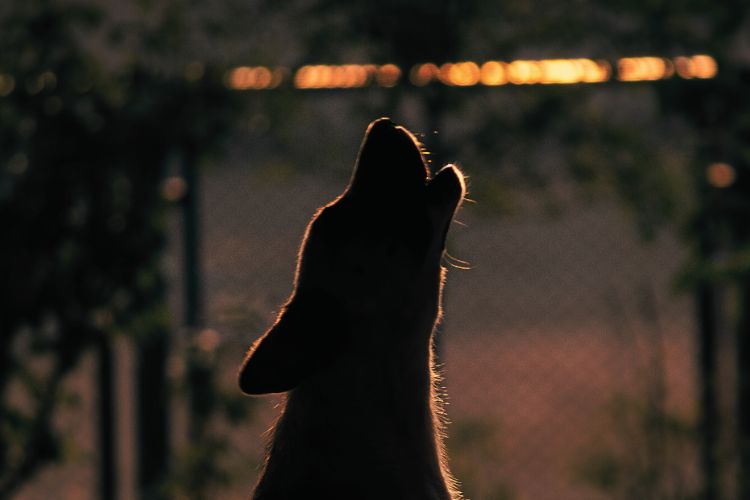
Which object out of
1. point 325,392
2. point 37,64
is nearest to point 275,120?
point 37,64

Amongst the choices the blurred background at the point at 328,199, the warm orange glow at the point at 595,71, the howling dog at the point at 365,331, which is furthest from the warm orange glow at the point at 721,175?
the howling dog at the point at 365,331

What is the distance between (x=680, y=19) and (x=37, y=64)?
2149 millimetres

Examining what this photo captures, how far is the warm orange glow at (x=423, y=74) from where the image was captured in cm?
388

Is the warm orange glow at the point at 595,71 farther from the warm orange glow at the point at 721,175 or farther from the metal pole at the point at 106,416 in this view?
the metal pole at the point at 106,416

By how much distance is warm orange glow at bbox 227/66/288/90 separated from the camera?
3.97 m

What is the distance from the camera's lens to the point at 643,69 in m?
3.80

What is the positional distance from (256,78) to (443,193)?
2.75m

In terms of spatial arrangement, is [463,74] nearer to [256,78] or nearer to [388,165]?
[256,78]

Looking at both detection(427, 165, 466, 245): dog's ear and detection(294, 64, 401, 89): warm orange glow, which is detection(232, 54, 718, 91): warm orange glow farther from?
detection(427, 165, 466, 245): dog's ear

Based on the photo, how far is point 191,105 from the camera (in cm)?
385

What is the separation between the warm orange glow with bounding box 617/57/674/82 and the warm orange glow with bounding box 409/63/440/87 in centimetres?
61

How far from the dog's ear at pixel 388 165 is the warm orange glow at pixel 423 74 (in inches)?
102

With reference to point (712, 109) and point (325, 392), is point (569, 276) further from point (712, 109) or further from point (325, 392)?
point (325, 392)

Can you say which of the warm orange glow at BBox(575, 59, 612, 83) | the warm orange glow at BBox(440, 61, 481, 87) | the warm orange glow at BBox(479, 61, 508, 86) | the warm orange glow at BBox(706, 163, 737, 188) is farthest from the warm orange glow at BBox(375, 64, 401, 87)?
the warm orange glow at BBox(706, 163, 737, 188)
